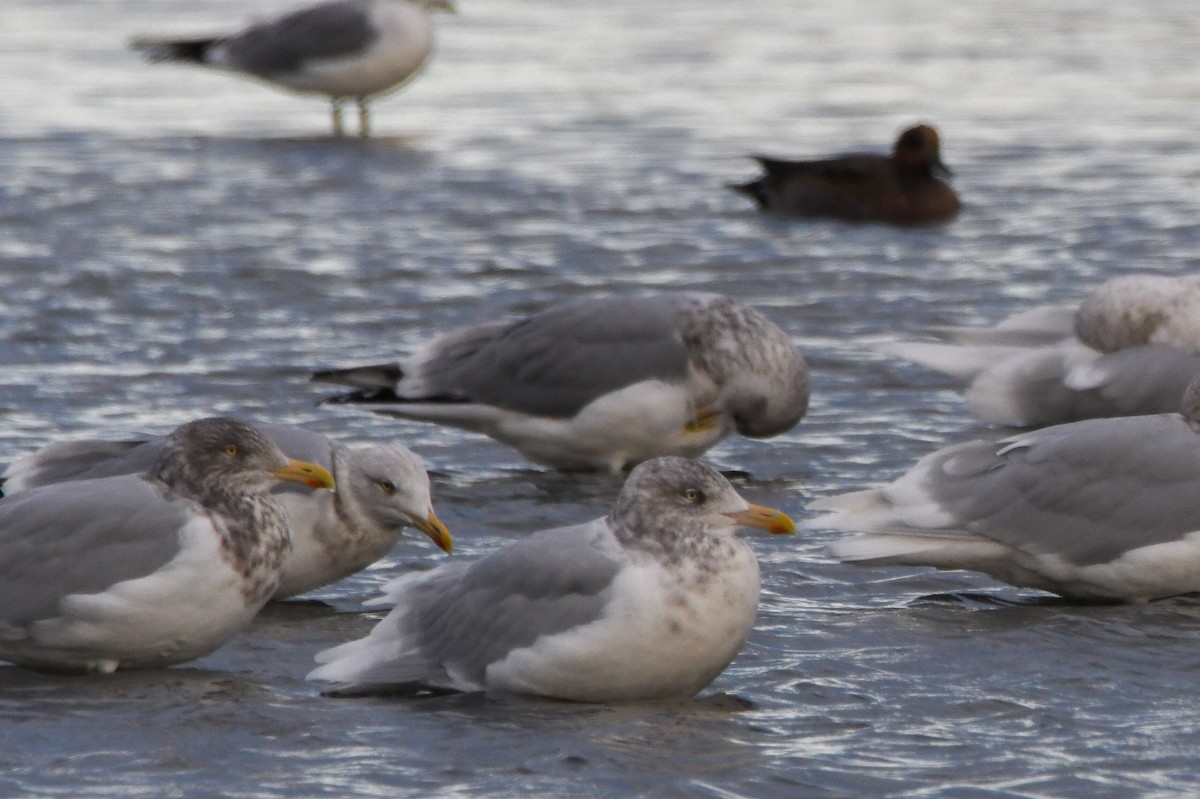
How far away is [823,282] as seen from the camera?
42.4ft

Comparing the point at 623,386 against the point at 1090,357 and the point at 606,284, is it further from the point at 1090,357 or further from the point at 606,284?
the point at 606,284

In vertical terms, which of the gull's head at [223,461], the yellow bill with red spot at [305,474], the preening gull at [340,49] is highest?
the preening gull at [340,49]

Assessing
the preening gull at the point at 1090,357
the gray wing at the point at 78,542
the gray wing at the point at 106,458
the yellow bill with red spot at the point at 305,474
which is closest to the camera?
the gray wing at the point at 78,542

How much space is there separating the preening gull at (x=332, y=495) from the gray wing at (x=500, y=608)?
2.33 feet

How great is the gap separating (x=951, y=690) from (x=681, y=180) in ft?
32.9

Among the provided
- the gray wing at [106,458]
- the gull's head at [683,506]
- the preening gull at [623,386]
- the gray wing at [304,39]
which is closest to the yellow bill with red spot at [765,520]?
the gull's head at [683,506]

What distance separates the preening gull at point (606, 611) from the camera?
5.81m

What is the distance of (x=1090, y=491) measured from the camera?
7148mm

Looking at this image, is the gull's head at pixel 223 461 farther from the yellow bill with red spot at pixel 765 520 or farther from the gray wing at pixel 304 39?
the gray wing at pixel 304 39

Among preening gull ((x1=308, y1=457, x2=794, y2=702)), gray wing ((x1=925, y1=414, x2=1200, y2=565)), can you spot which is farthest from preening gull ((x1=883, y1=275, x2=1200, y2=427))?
preening gull ((x1=308, y1=457, x2=794, y2=702))

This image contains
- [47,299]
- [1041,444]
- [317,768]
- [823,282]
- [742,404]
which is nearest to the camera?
[317,768]

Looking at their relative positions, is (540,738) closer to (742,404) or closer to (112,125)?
(742,404)

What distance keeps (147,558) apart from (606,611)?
1202 mm

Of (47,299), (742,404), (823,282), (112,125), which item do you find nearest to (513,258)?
(823,282)
